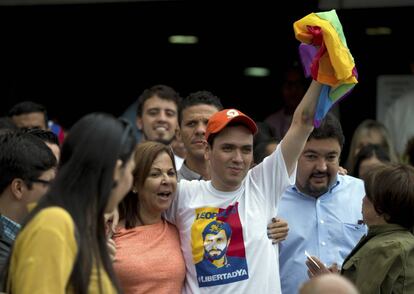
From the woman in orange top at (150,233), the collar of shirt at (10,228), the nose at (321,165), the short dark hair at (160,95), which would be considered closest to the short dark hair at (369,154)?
the short dark hair at (160,95)

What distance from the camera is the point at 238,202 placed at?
193 inches

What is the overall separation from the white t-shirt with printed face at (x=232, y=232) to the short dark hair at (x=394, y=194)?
1.37 ft

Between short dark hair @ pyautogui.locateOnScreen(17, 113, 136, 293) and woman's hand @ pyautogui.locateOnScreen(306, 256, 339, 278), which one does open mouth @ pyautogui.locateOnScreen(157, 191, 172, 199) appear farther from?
short dark hair @ pyautogui.locateOnScreen(17, 113, 136, 293)

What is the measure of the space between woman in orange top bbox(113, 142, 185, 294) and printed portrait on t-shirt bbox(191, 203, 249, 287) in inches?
4.4

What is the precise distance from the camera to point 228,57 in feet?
33.7

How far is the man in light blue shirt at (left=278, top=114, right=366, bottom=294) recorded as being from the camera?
18.0 feet

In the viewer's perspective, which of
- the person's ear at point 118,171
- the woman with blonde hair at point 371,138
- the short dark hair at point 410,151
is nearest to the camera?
the person's ear at point 118,171

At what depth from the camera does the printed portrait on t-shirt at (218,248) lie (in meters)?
4.75

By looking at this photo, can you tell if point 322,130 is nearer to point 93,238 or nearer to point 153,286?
point 153,286

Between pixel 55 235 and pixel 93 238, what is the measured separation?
0.20 metres

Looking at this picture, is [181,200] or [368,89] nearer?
[181,200]

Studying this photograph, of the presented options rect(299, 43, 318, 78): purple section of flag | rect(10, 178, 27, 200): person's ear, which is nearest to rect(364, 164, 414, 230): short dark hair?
rect(299, 43, 318, 78): purple section of flag

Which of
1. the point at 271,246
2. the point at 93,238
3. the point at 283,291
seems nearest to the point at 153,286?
the point at 271,246

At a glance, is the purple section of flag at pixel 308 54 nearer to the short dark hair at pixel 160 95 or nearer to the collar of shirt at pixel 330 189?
the collar of shirt at pixel 330 189
